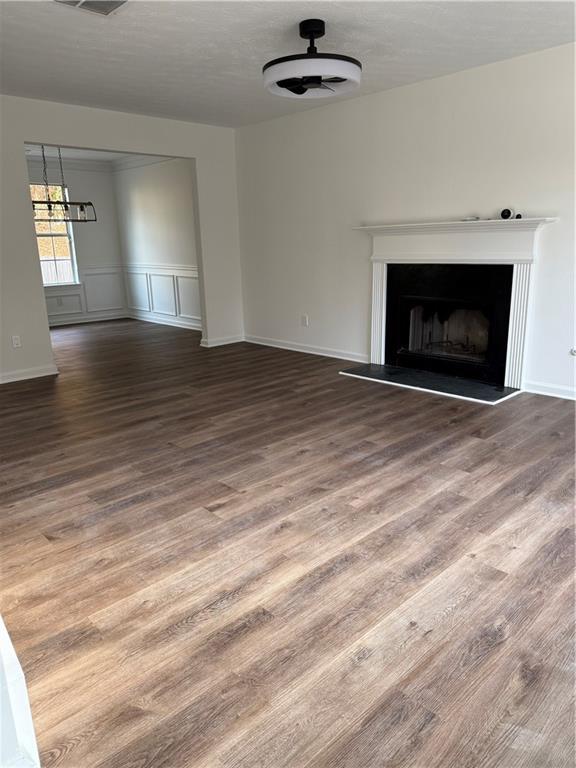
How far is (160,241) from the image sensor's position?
8.70 meters

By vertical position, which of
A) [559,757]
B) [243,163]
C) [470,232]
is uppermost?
[243,163]

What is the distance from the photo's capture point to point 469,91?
436 cm

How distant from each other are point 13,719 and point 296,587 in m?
1.35

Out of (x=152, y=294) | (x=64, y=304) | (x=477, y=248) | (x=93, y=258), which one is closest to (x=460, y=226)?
(x=477, y=248)

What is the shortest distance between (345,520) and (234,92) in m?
4.01

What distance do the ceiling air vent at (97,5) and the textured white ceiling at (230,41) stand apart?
6cm

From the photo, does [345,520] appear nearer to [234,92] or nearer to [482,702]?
[482,702]

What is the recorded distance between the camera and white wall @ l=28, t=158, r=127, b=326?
360 inches

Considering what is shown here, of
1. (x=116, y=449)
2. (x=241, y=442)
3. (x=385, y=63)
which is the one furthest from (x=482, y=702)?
(x=385, y=63)

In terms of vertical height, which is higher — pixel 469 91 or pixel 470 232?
pixel 469 91

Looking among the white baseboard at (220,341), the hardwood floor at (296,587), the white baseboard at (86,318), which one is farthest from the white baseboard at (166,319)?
the hardwood floor at (296,587)

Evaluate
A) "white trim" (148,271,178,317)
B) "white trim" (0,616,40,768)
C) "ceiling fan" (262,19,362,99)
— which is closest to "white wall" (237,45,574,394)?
"ceiling fan" (262,19,362,99)

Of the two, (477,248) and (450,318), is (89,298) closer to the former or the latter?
(450,318)

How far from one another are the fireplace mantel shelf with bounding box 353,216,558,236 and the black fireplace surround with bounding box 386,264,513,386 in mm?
297
